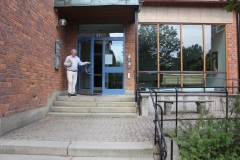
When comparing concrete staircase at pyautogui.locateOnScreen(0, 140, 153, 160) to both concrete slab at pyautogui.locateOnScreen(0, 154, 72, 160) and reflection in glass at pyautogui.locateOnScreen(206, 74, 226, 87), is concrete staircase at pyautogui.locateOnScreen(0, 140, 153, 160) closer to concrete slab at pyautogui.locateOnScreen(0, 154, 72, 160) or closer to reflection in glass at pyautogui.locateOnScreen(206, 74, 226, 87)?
concrete slab at pyautogui.locateOnScreen(0, 154, 72, 160)

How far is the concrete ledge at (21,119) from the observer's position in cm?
427

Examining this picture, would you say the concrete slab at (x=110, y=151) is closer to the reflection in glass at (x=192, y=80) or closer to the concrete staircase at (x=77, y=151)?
the concrete staircase at (x=77, y=151)

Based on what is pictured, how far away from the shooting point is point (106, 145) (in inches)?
144

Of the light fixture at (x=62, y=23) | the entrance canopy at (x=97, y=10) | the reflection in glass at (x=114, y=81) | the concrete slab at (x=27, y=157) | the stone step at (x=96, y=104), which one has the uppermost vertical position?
the entrance canopy at (x=97, y=10)

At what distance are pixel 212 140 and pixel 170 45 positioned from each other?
21.9 feet

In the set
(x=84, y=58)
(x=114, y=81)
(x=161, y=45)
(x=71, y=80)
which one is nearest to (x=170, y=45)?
(x=161, y=45)

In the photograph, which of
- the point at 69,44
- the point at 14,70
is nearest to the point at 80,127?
the point at 14,70

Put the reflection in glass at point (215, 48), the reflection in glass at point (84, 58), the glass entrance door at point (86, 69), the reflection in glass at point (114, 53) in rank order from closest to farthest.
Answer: the glass entrance door at point (86, 69), the reflection in glass at point (84, 58), the reflection in glass at point (114, 53), the reflection in glass at point (215, 48)

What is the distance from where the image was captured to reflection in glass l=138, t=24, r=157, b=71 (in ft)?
30.1

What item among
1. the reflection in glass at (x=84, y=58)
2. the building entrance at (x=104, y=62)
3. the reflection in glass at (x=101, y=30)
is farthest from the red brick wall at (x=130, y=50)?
the reflection in glass at (x=84, y=58)

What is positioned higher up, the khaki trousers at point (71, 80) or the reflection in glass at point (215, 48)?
the reflection in glass at point (215, 48)

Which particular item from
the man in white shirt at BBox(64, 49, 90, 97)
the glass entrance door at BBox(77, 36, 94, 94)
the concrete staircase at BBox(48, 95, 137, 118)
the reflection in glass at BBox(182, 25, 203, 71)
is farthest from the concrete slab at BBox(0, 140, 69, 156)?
the reflection in glass at BBox(182, 25, 203, 71)

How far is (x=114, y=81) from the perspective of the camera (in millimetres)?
8805

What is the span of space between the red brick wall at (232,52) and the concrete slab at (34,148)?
8.27 metres
